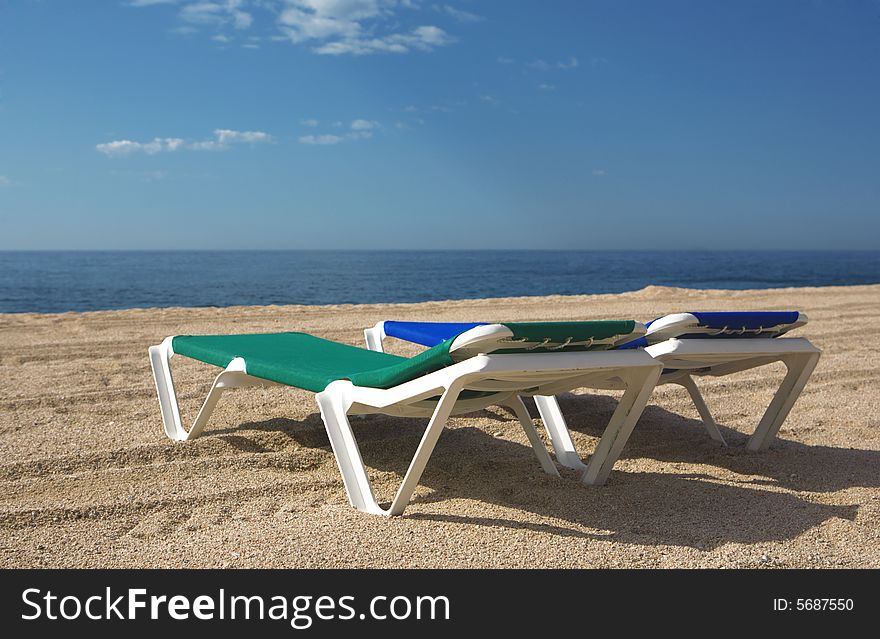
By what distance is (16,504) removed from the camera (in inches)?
115

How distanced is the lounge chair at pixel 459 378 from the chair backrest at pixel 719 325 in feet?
0.78

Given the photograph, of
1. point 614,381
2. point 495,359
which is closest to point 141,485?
point 495,359

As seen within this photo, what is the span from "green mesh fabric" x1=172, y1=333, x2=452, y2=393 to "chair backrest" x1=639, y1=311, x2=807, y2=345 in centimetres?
102

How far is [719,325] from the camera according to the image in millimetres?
3242

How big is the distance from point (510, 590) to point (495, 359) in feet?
2.42

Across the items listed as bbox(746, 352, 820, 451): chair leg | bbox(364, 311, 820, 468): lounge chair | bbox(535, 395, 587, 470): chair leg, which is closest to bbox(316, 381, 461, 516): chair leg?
bbox(364, 311, 820, 468): lounge chair

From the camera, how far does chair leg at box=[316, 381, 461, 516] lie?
8.61 feet

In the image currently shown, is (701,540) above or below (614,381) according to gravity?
below

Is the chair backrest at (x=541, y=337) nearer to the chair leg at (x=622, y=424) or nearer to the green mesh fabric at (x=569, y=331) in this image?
the green mesh fabric at (x=569, y=331)

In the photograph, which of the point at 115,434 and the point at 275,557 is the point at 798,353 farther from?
the point at 115,434

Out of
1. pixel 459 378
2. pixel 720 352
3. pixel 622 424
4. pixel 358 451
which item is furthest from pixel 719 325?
pixel 358 451

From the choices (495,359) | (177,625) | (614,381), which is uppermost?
(495,359)

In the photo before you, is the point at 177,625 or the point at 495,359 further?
the point at 495,359

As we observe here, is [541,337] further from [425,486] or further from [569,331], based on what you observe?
[425,486]
